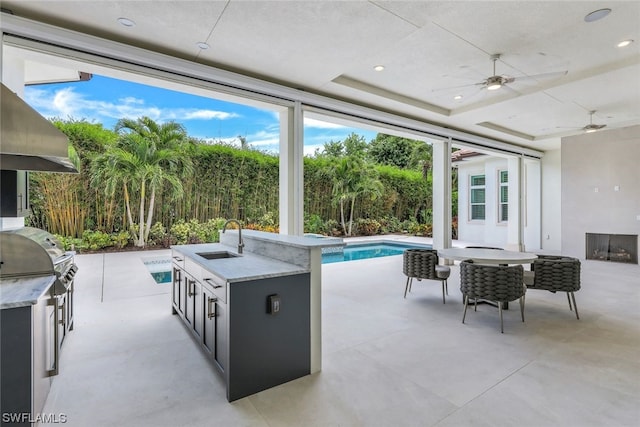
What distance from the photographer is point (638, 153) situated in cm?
714

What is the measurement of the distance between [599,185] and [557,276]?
5769 millimetres

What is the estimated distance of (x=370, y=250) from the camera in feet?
34.1

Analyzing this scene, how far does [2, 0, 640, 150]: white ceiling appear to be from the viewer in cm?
294

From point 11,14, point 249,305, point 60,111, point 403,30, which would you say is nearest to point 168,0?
point 11,14

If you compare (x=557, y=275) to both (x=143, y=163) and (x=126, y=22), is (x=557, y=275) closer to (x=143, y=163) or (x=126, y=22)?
(x=126, y=22)

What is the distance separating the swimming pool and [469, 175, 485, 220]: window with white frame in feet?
7.95

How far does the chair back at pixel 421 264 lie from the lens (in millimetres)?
4228

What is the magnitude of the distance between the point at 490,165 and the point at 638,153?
3.82 metres

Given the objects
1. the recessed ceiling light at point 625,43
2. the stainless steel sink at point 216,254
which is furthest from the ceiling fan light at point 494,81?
the stainless steel sink at point 216,254

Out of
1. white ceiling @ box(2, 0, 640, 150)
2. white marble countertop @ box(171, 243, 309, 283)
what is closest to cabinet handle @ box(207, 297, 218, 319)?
white marble countertop @ box(171, 243, 309, 283)

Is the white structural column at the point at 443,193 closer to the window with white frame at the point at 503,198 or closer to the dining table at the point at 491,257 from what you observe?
the dining table at the point at 491,257

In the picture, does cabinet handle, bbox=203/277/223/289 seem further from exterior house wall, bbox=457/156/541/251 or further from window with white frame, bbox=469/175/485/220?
window with white frame, bbox=469/175/485/220

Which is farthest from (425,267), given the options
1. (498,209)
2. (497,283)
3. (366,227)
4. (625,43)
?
(366,227)

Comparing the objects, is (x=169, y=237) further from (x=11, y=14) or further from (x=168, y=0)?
(x=168, y=0)
